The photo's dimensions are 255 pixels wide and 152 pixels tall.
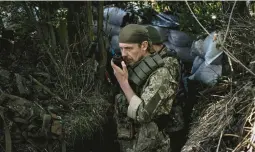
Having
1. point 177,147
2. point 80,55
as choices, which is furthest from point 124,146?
point 80,55

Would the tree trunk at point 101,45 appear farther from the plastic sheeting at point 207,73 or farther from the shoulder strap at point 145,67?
the shoulder strap at point 145,67

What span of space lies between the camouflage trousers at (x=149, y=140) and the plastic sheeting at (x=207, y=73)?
47.2 inches

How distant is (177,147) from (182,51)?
1.83 metres

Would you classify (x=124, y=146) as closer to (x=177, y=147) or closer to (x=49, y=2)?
(x=177, y=147)

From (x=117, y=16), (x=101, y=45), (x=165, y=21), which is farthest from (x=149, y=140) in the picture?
(x=117, y=16)

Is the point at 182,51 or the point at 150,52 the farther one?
the point at 182,51

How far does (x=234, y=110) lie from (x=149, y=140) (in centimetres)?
66

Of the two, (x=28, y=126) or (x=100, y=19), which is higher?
(x=100, y=19)

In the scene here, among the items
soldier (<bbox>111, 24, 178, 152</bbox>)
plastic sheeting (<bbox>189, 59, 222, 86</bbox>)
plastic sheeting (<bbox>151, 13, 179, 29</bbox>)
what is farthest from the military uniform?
plastic sheeting (<bbox>151, 13, 179, 29</bbox>)

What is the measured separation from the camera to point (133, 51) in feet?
9.69

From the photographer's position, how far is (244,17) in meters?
3.64

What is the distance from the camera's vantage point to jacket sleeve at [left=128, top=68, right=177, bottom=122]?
2.88m

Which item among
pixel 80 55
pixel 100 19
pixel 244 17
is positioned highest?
pixel 244 17

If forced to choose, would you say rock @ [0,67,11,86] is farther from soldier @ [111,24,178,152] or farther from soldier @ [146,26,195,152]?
soldier @ [146,26,195,152]
